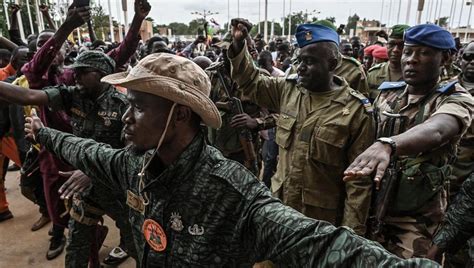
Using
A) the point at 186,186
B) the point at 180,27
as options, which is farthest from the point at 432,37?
the point at 180,27

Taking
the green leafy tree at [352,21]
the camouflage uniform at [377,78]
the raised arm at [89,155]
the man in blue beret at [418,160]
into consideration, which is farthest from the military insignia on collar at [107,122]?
the green leafy tree at [352,21]

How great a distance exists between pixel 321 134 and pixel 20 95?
2.16 m

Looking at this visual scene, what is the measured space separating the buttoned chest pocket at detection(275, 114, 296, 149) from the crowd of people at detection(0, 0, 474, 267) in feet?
0.05

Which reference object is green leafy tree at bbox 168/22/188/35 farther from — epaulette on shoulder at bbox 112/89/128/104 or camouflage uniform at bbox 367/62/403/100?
epaulette on shoulder at bbox 112/89/128/104

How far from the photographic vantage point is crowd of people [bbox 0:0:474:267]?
143cm

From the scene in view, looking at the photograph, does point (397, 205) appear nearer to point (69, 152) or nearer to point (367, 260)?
point (367, 260)

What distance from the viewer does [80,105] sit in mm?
2934

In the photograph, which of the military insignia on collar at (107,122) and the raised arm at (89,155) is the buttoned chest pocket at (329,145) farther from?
the military insignia on collar at (107,122)

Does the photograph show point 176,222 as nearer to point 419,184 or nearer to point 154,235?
point 154,235

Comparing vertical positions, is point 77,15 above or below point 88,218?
above

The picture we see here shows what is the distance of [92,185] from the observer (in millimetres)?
2537

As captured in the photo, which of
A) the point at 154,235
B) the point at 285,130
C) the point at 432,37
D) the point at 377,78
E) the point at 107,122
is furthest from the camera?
the point at 377,78

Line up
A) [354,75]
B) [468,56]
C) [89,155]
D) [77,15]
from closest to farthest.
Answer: [89,155], [77,15], [468,56], [354,75]

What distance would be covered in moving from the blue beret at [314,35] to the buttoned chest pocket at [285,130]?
56 cm
